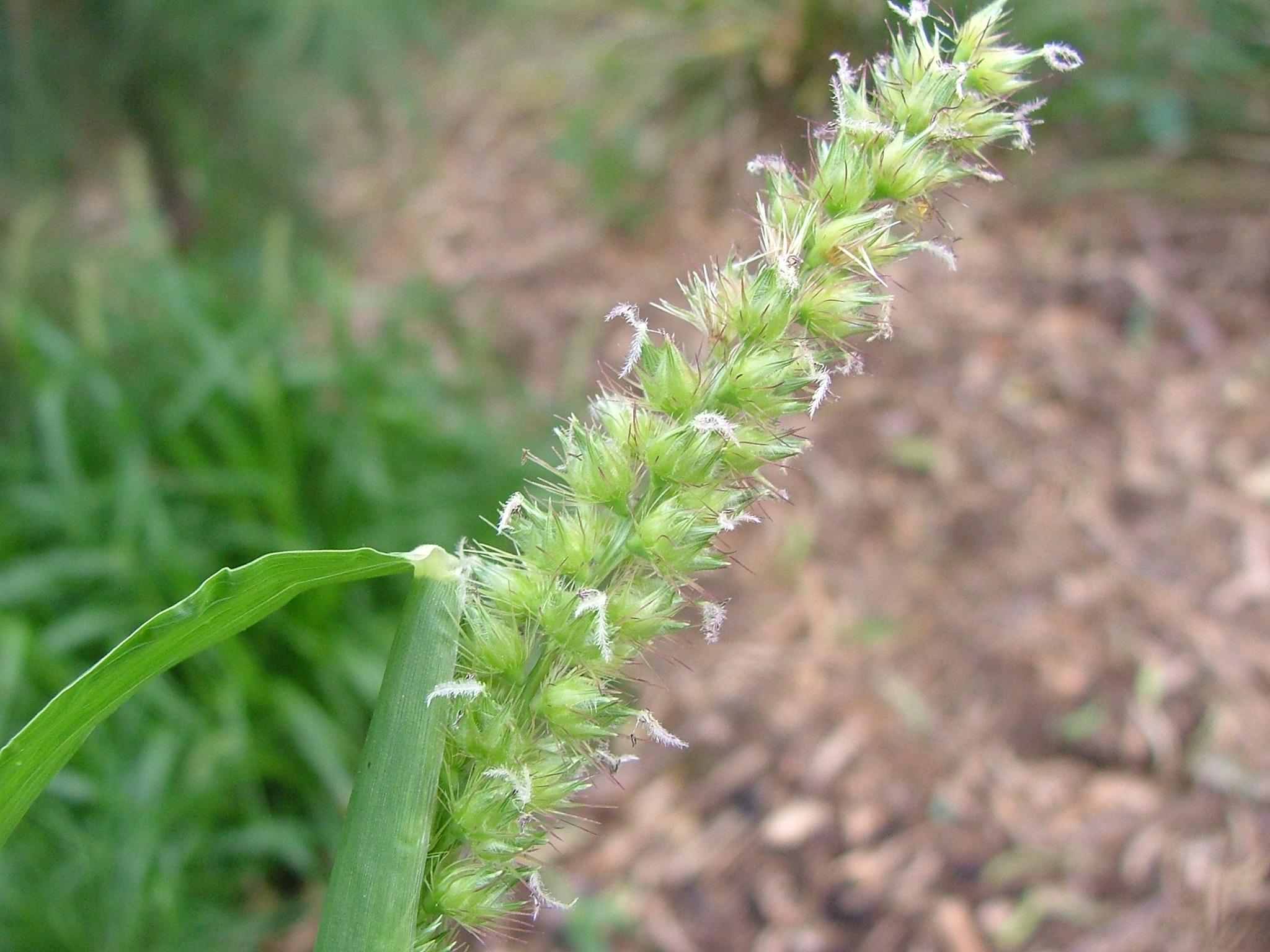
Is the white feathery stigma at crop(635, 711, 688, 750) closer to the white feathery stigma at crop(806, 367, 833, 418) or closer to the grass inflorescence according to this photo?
the grass inflorescence

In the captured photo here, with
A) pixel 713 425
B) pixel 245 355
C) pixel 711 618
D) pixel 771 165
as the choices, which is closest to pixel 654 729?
pixel 711 618

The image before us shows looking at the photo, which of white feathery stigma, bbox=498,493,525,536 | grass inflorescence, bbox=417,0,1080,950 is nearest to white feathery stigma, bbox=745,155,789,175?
grass inflorescence, bbox=417,0,1080,950

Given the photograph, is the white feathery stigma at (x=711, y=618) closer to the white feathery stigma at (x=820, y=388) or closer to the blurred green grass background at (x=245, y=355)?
the white feathery stigma at (x=820, y=388)

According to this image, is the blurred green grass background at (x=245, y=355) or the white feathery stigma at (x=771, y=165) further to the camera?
the blurred green grass background at (x=245, y=355)

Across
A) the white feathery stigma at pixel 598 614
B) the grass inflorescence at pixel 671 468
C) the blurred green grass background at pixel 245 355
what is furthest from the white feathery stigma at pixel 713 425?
the blurred green grass background at pixel 245 355

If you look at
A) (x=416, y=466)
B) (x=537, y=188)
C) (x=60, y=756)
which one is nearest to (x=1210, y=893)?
(x=60, y=756)

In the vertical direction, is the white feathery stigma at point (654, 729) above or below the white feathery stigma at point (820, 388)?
below
